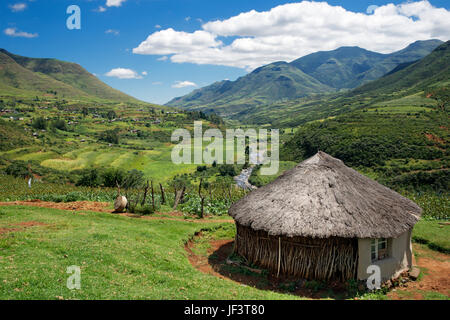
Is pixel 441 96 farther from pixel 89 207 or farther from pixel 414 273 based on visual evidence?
pixel 89 207

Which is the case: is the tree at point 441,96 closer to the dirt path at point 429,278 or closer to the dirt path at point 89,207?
the dirt path at point 429,278

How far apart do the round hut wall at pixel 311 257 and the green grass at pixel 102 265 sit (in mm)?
2650

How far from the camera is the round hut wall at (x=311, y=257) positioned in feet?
43.0

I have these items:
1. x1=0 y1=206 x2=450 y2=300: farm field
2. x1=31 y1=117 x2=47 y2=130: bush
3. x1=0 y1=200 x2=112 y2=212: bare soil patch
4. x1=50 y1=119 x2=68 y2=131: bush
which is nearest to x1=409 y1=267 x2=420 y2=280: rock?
x1=0 y1=206 x2=450 y2=300: farm field

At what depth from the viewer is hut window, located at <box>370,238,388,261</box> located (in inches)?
537

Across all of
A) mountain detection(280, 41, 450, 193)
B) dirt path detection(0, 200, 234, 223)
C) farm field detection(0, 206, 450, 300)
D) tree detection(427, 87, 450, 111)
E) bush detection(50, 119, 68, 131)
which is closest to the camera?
farm field detection(0, 206, 450, 300)

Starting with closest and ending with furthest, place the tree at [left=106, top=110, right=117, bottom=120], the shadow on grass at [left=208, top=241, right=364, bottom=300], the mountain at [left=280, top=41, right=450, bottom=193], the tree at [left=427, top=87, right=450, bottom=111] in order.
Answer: the shadow on grass at [left=208, top=241, right=364, bottom=300], the mountain at [left=280, top=41, right=450, bottom=193], the tree at [left=427, top=87, right=450, bottom=111], the tree at [left=106, top=110, right=117, bottom=120]

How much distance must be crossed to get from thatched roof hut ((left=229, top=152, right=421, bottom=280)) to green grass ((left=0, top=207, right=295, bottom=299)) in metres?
2.88

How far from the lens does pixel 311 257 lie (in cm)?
1343

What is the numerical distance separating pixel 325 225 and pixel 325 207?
1.12 metres

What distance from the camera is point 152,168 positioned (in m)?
74.6

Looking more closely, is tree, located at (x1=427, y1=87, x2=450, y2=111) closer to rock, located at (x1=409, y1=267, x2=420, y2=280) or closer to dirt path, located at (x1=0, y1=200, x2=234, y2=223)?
rock, located at (x1=409, y1=267, x2=420, y2=280)

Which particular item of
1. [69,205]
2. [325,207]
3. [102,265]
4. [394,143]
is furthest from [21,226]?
[394,143]
